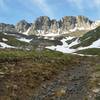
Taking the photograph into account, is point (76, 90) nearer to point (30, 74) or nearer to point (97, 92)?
point (97, 92)

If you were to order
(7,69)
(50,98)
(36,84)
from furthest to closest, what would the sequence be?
(7,69) < (36,84) < (50,98)

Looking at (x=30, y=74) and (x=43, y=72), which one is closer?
(x=30, y=74)

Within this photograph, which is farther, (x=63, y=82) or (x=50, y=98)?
(x=63, y=82)

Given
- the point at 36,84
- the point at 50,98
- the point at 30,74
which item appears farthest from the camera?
the point at 30,74

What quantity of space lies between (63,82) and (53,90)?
614 centimetres

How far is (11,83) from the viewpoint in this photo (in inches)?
1527

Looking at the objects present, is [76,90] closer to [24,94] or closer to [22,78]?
[24,94]

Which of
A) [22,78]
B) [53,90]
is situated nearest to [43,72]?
[22,78]

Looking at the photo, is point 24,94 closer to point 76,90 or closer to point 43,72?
point 76,90

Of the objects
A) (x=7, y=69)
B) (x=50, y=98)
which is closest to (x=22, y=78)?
(x=7, y=69)

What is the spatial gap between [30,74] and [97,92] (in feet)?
50.6

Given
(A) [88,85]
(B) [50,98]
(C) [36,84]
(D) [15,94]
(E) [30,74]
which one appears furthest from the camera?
(E) [30,74]

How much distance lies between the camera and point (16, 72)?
46.6 meters

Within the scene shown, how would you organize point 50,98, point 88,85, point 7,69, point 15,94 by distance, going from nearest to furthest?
point 50,98 → point 15,94 → point 88,85 → point 7,69
